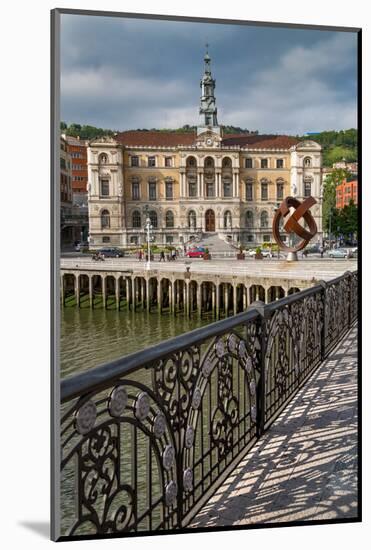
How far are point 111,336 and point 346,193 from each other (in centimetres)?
1075

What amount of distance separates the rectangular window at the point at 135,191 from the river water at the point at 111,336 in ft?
17.9

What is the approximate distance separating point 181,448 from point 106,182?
2718 mm

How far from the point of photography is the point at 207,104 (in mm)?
3740

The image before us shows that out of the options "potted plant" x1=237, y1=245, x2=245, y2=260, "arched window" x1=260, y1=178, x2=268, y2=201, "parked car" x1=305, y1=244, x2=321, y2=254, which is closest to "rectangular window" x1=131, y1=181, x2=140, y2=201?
"arched window" x1=260, y1=178, x2=268, y2=201

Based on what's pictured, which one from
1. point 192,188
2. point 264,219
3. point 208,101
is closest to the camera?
point 208,101

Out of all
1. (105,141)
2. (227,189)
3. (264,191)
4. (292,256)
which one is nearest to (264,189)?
(264,191)

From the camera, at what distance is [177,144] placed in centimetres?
483

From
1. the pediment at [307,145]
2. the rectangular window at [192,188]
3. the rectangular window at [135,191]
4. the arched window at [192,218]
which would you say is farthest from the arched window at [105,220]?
the pediment at [307,145]

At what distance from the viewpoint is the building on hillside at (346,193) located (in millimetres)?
3184

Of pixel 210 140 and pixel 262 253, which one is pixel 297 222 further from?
pixel 262 253

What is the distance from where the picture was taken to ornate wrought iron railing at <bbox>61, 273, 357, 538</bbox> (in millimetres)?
1676

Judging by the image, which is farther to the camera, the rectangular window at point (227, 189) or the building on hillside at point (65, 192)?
the rectangular window at point (227, 189)

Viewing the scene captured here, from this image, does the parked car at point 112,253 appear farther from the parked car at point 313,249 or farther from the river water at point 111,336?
the river water at point 111,336
